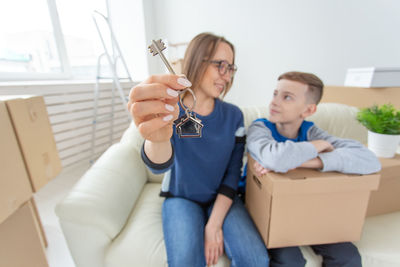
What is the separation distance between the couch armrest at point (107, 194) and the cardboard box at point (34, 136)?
0.13 metres

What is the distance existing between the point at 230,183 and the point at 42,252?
694 millimetres

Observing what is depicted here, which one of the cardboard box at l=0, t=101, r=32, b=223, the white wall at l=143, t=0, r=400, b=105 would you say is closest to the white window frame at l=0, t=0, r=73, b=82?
the white wall at l=143, t=0, r=400, b=105

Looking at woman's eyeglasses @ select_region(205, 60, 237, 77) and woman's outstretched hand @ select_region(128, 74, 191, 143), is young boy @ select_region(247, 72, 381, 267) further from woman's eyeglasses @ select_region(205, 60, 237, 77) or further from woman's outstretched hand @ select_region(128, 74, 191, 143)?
woman's outstretched hand @ select_region(128, 74, 191, 143)

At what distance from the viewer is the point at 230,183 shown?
777 millimetres

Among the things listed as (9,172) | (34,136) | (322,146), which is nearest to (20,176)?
→ (9,172)

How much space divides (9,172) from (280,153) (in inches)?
32.4

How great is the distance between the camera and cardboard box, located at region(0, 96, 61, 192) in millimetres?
593

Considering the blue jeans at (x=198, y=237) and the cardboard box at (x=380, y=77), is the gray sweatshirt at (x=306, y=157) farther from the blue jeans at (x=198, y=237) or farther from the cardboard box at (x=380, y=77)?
the cardboard box at (x=380, y=77)

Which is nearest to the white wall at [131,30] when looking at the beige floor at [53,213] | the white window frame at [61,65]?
the white window frame at [61,65]

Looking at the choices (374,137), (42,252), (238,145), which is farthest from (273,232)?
(42,252)

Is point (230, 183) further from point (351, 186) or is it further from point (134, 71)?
point (134, 71)

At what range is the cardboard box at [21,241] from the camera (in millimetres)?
541

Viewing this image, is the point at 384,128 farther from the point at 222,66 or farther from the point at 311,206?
the point at 222,66

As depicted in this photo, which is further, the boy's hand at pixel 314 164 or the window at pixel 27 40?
the window at pixel 27 40
